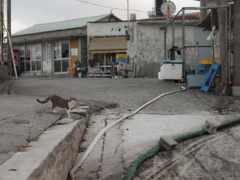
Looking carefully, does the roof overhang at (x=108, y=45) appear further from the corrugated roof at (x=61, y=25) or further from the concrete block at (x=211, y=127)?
the concrete block at (x=211, y=127)

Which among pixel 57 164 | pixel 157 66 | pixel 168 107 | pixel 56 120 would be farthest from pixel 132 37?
pixel 57 164

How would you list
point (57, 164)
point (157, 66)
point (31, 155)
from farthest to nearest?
point (157, 66)
point (57, 164)
point (31, 155)

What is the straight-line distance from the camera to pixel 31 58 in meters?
24.9

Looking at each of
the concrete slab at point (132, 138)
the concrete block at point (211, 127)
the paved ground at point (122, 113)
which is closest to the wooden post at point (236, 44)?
the paved ground at point (122, 113)

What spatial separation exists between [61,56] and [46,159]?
21.9m

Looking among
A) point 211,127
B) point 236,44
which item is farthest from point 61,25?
point 211,127

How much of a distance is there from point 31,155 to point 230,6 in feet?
20.1

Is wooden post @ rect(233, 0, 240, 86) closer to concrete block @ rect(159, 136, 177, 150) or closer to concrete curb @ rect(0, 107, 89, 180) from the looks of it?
concrete block @ rect(159, 136, 177, 150)

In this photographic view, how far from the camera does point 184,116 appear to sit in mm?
4609

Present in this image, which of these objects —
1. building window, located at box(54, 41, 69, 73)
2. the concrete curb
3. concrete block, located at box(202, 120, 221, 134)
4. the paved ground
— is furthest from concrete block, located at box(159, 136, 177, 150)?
building window, located at box(54, 41, 69, 73)

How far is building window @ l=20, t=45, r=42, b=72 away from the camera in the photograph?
80.0ft

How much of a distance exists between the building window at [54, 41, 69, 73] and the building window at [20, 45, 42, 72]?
190 centimetres

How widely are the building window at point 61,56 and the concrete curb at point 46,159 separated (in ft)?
67.6

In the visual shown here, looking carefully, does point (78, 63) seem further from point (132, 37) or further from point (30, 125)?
point (30, 125)
